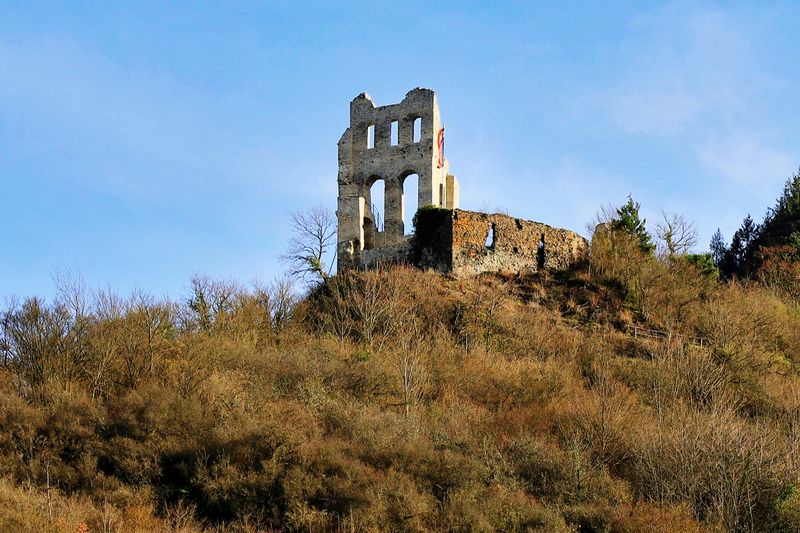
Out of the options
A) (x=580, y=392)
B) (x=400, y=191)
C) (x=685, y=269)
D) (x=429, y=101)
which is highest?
(x=429, y=101)

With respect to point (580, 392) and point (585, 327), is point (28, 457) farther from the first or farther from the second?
point (585, 327)

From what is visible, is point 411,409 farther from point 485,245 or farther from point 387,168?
point 387,168

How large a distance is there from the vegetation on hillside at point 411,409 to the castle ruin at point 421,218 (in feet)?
3.54

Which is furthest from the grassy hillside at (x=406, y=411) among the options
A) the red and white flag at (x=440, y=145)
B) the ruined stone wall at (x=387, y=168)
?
the red and white flag at (x=440, y=145)

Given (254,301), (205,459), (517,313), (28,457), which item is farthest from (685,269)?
(28,457)

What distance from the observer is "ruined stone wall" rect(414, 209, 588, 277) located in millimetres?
32656

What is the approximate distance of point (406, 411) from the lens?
25641 millimetres

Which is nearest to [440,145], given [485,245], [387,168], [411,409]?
[387,168]

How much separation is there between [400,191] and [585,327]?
997cm

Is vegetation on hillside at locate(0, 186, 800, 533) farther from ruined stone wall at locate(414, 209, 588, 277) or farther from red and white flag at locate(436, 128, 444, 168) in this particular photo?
red and white flag at locate(436, 128, 444, 168)

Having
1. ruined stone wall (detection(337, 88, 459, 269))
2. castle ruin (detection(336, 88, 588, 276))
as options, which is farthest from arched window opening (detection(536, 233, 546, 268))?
ruined stone wall (detection(337, 88, 459, 269))

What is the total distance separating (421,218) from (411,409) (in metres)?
9.66

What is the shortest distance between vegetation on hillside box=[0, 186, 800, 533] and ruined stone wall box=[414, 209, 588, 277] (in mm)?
800

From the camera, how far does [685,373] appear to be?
26797 mm
